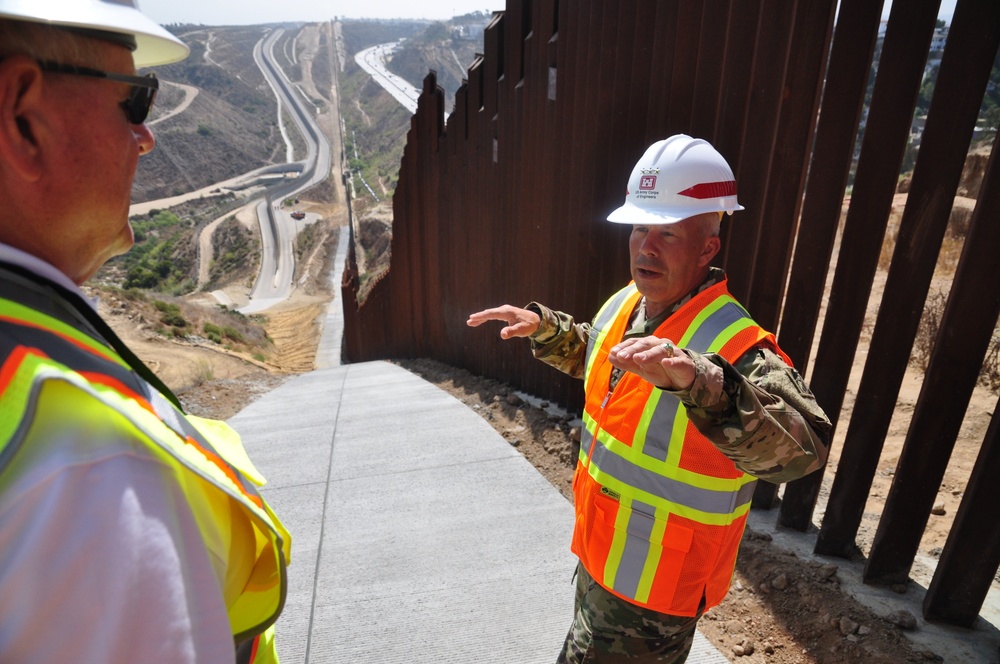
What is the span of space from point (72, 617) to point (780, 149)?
3259mm

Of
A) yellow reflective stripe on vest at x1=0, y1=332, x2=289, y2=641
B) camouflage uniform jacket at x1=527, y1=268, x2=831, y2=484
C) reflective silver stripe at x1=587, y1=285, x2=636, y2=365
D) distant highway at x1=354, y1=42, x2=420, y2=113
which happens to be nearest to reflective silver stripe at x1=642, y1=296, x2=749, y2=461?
camouflage uniform jacket at x1=527, y1=268, x2=831, y2=484

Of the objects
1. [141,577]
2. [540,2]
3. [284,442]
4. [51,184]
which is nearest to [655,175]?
[51,184]

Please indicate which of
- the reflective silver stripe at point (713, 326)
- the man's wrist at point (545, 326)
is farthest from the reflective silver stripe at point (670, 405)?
the man's wrist at point (545, 326)

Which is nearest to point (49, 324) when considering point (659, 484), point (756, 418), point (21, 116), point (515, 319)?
point (21, 116)

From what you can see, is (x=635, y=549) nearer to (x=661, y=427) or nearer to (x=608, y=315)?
(x=661, y=427)

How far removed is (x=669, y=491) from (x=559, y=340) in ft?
2.98

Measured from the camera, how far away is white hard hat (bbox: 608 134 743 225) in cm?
211

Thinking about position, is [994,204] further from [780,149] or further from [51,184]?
[51,184]

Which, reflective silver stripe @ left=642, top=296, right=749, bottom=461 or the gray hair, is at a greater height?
the gray hair

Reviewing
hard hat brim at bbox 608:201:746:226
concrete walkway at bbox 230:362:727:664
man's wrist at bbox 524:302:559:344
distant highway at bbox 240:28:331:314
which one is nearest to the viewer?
hard hat brim at bbox 608:201:746:226

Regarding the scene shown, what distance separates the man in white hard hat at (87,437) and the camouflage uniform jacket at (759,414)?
112cm

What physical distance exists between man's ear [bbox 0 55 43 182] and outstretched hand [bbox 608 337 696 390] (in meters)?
1.26

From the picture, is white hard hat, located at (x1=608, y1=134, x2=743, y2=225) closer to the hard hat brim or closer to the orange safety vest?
the hard hat brim

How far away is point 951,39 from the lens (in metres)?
2.24
